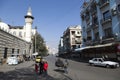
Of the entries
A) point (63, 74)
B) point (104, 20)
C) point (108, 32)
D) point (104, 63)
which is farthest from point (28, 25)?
point (63, 74)

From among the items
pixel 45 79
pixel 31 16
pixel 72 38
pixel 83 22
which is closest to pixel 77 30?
pixel 72 38

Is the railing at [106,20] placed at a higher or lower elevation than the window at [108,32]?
higher

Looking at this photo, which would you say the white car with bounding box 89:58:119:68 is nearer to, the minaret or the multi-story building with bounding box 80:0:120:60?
the multi-story building with bounding box 80:0:120:60

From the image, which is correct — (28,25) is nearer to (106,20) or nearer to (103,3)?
(103,3)

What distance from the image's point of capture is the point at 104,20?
115 ft

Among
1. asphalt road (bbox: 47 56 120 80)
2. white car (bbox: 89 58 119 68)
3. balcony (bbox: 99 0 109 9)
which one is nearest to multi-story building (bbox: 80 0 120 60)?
balcony (bbox: 99 0 109 9)

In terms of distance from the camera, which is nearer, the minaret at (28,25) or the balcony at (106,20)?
the balcony at (106,20)

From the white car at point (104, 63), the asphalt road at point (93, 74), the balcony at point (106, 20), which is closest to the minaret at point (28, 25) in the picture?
the balcony at point (106, 20)

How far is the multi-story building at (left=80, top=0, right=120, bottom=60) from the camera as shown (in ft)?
99.5

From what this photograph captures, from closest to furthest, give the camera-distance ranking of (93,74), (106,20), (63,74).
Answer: (93,74) < (63,74) < (106,20)

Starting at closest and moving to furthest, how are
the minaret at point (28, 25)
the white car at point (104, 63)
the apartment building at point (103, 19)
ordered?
the white car at point (104, 63), the apartment building at point (103, 19), the minaret at point (28, 25)

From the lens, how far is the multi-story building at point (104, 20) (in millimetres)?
30331

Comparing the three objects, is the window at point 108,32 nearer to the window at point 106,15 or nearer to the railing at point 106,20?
the railing at point 106,20

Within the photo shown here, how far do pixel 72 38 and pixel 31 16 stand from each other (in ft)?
75.7
